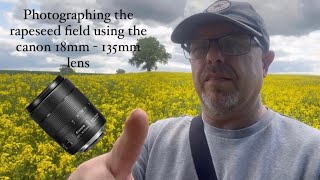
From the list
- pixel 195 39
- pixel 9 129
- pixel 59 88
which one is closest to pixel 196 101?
pixel 9 129

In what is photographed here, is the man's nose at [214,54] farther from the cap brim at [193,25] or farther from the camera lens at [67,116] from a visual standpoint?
the camera lens at [67,116]

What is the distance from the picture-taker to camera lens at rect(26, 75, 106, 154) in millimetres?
Answer: 1656

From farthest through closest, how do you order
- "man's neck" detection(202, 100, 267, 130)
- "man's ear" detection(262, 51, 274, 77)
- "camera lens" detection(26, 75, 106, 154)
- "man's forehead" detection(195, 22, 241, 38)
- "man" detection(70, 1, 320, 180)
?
"man's ear" detection(262, 51, 274, 77) < "man's forehead" detection(195, 22, 241, 38) < "man's neck" detection(202, 100, 267, 130) < "man" detection(70, 1, 320, 180) < "camera lens" detection(26, 75, 106, 154)

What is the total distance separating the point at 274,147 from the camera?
2408 mm

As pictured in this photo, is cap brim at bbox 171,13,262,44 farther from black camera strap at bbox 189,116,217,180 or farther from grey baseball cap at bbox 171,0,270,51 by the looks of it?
black camera strap at bbox 189,116,217,180

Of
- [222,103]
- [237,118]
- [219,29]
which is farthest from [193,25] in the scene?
[237,118]

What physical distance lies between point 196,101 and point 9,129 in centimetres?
543

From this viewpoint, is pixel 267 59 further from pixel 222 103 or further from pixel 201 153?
pixel 201 153

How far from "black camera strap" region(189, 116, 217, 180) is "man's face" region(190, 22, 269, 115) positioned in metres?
0.16

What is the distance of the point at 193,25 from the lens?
9.04 ft

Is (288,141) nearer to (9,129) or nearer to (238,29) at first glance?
(238,29)

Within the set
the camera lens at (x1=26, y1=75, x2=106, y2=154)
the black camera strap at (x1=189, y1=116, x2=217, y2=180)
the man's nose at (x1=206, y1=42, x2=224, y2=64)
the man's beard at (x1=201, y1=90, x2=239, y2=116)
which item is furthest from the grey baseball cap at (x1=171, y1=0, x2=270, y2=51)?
the camera lens at (x1=26, y1=75, x2=106, y2=154)

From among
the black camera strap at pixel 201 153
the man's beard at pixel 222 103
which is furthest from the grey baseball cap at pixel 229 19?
the black camera strap at pixel 201 153

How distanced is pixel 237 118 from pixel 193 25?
611 mm
